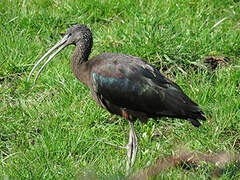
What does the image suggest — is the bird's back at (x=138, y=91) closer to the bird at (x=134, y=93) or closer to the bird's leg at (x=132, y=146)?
the bird at (x=134, y=93)

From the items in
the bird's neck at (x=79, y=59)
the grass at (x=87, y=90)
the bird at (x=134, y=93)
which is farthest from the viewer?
the bird's neck at (x=79, y=59)

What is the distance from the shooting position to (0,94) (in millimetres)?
4863

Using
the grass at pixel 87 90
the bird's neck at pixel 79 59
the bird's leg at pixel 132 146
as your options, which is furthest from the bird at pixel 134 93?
the grass at pixel 87 90

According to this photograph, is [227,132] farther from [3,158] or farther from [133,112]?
[3,158]

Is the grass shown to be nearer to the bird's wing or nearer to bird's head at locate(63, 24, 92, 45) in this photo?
the bird's wing

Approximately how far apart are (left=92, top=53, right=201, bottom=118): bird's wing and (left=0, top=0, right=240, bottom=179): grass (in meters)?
0.40

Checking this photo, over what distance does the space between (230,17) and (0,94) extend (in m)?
3.27

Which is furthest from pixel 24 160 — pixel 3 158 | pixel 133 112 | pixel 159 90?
pixel 159 90

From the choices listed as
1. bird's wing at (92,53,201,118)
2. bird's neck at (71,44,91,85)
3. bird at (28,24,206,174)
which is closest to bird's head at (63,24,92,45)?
bird's neck at (71,44,91,85)

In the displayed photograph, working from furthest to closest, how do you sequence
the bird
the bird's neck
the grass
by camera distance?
1. the bird's neck
2. the bird
3. the grass

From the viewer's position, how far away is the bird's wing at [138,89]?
4.03 m

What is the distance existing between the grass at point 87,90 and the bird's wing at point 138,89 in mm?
400

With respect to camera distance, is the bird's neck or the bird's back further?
the bird's neck

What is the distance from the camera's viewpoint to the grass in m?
3.92
